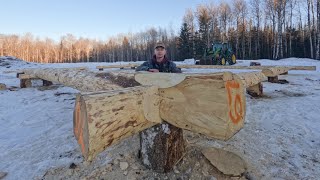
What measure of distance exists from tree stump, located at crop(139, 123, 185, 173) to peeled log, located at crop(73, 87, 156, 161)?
1.87 feet

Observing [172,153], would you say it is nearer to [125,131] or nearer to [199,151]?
[199,151]

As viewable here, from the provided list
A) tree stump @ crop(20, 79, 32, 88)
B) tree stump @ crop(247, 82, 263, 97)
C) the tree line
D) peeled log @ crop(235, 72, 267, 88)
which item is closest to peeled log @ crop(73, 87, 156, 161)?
peeled log @ crop(235, 72, 267, 88)

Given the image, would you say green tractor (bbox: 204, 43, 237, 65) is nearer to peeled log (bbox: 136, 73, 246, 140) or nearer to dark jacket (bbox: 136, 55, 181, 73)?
dark jacket (bbox: 136, 55, 181, 73)

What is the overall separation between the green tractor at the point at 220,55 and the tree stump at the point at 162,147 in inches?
627

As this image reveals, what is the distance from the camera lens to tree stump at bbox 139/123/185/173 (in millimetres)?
2295

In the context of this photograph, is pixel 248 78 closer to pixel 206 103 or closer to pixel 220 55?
pixel 206 103

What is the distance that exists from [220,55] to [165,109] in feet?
55.0

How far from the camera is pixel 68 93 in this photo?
267 inches

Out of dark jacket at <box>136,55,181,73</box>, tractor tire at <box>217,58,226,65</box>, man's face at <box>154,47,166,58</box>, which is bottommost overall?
dark jacket at <box>136,55,181,73</box>

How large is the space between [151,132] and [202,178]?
57 centimetres

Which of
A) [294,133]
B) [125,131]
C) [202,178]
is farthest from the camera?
[294,133]

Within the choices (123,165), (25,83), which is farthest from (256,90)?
(25,83)

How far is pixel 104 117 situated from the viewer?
4.80 ft

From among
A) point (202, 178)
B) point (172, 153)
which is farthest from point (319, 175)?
point (172, 153)
